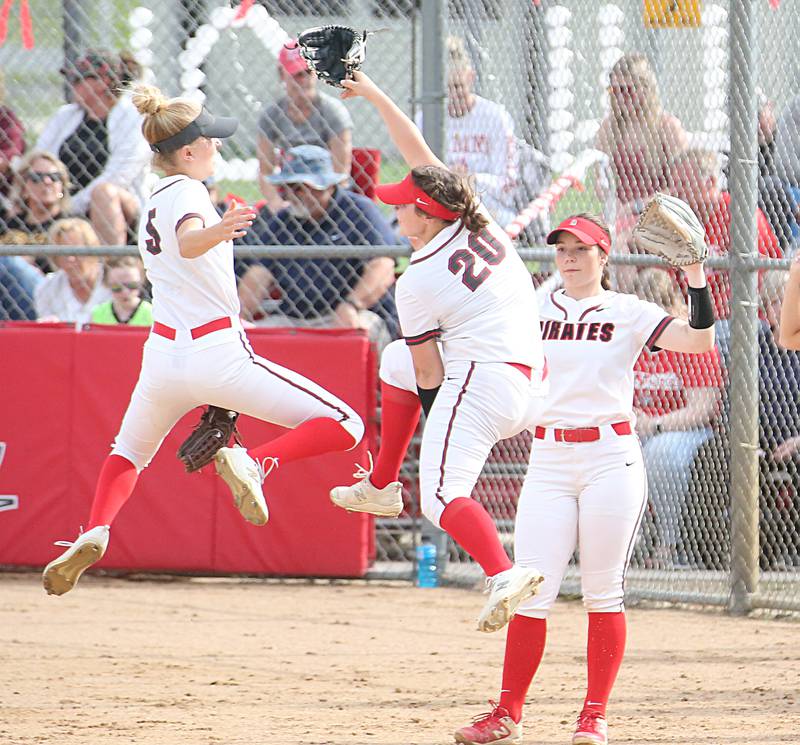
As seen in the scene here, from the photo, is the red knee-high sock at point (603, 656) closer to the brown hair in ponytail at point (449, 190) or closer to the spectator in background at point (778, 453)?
the brown hair in ponytail at point (449, 190)

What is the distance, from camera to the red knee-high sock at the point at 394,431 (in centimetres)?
544

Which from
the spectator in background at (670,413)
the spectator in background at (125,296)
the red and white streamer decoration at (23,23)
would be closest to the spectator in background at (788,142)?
the spectator in background at (670,413)

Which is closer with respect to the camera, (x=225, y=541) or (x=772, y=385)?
(x=772, y=385)

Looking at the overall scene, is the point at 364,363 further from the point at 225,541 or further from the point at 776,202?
the point at 776,202

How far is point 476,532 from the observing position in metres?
4.76

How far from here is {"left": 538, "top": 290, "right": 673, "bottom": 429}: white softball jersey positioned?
4988 millimetres

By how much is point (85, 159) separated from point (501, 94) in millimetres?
2879

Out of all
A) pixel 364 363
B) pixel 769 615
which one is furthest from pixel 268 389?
pixel 769 615

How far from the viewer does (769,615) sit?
7922mm

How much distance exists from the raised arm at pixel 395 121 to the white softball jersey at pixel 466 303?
522 mm

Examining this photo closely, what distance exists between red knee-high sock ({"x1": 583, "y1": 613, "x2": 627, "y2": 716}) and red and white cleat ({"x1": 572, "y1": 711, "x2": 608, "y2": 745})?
44mm

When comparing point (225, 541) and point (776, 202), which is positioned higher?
point (776, 202)

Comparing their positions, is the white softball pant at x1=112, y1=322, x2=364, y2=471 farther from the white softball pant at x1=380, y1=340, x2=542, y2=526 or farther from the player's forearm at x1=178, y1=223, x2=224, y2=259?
the white softball pant at x1=380, y1=340, x2=542, y2=526

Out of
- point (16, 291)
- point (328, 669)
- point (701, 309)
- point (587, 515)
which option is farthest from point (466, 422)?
point (16, 291)
